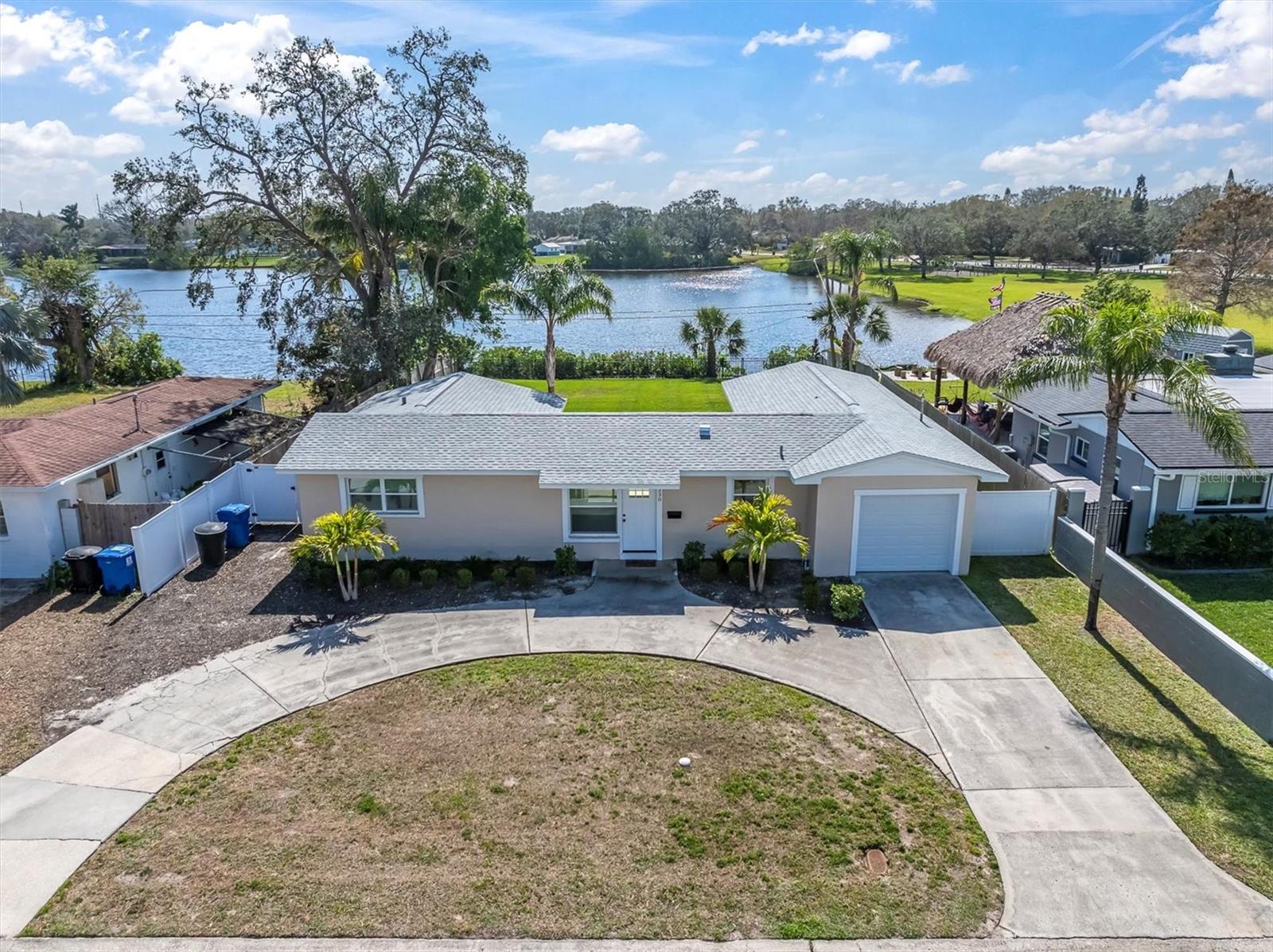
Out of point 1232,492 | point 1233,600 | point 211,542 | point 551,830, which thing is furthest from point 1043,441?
point 211,542

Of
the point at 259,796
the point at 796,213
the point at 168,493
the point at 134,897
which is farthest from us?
the point at 796,213

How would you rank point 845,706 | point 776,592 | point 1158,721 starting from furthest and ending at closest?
point 776,592, point 845,706, point 1158,721

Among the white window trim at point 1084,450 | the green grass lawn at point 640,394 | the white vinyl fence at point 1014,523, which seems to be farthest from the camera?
the green grass lawn at point 640,394

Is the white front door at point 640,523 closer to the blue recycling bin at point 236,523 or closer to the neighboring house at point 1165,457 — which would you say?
the neighboring house at point 1165,457

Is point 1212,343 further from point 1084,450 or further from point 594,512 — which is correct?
point 594,512

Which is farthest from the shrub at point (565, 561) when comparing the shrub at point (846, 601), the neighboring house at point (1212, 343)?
the neighboring house at point (1212, 343)

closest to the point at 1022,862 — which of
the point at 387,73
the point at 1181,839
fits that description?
the point at 1181,839

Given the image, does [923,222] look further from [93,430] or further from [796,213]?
[93,430]
